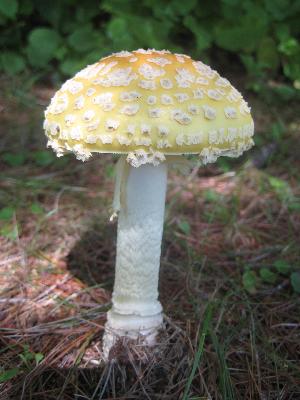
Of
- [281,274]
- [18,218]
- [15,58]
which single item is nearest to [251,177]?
[281,274]

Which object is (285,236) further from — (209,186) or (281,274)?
(209,186)

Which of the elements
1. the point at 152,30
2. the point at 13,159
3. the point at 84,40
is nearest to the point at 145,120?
the point at 13,159

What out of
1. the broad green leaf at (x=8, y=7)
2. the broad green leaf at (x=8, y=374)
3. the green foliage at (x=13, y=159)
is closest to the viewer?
the broad green leaf at (x=8, y=374)

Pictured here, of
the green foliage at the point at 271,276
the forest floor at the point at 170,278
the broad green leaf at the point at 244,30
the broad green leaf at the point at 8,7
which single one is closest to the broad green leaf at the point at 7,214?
the forest floor at the point at 170,278

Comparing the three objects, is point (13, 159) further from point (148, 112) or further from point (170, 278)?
point (148, 112)

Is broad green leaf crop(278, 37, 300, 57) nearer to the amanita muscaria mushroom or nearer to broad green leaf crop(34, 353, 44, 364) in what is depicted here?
A: the amanita muscaria mushroom

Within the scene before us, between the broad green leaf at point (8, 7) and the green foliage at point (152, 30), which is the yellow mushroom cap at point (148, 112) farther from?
the broad green leaf at point (8, 7)
